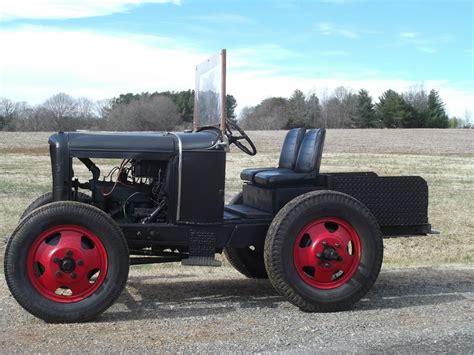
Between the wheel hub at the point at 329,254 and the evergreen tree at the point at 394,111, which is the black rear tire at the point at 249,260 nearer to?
the wheel hub at the point at 329,254

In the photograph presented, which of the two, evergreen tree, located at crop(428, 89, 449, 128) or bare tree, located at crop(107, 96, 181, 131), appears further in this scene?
evergreen tree, located at crop(428, 89, 449, 128)

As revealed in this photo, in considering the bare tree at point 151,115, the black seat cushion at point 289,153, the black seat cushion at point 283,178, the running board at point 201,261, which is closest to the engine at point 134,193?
the running board at point 201,261

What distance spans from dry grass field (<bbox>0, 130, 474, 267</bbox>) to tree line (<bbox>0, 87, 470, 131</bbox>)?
5.19 ft

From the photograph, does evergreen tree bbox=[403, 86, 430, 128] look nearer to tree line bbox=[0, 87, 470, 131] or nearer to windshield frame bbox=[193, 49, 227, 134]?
tree line bbox=[0, 87, 470, 131]

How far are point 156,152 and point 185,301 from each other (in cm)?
130

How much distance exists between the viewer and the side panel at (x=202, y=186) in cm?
534

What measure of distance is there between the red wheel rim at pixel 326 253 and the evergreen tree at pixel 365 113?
235ft

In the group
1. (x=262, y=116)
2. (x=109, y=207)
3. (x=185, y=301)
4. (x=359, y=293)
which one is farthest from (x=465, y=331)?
(x=262, y=116)

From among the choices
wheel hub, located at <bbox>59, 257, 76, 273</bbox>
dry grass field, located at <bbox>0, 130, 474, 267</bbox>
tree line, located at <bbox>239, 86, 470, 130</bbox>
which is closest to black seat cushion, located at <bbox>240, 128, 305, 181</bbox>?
wheel hub, located at <bbox>59, 257, 76, 273</bbox>

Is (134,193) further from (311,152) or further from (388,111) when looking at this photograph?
(388,111)

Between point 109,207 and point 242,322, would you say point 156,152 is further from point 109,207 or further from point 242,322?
point 242,322

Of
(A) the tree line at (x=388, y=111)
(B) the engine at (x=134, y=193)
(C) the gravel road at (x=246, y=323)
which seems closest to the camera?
(C) the gravel road at (x=246, y=323)

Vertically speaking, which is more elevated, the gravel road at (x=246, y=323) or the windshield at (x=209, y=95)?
the windshield at (x=209, y=95)

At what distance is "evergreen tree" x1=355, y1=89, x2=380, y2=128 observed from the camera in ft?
250
